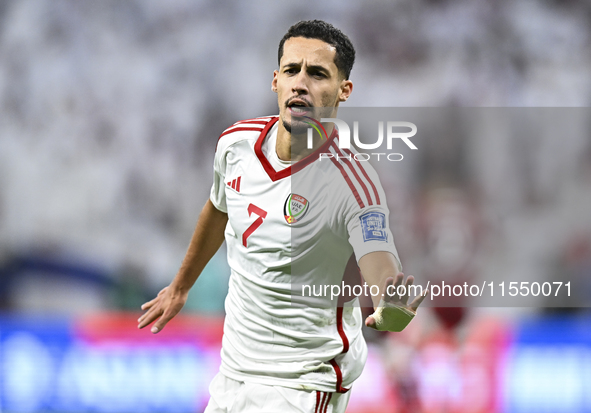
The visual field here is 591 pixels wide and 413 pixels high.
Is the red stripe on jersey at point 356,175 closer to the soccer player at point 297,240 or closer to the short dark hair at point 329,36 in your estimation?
the soccer player at point 297,240

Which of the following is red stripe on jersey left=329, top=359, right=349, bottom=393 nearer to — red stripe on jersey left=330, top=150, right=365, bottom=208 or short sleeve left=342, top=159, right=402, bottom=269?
short sleeve left=342, top=159, right=402, bottom=269

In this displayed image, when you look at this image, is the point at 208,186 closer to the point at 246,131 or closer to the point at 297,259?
the point at 246,131

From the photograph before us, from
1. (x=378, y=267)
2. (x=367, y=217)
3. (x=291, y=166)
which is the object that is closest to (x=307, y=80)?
(x=291, y=166)

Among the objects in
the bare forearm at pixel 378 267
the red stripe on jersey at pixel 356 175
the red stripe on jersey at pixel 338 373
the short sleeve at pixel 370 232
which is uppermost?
the red stripe on jersey at pixel 356 175

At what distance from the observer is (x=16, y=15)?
6.68 metres

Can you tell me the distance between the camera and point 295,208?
2176 mm

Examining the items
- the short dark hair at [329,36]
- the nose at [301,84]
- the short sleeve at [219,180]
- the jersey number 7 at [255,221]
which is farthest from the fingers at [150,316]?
the short dark hair at [329,36]

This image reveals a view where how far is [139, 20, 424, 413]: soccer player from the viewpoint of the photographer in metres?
2.14

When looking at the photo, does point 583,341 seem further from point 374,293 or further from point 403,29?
point 403,29

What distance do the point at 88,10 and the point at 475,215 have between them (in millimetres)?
5065

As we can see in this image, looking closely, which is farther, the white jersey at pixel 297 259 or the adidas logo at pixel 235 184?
the adidas logo at pixel 235 184

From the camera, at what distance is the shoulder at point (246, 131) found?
2.44 m

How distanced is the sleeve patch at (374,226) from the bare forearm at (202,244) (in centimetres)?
85

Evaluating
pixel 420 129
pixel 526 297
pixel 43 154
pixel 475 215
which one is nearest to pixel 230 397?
pixel 475 215
